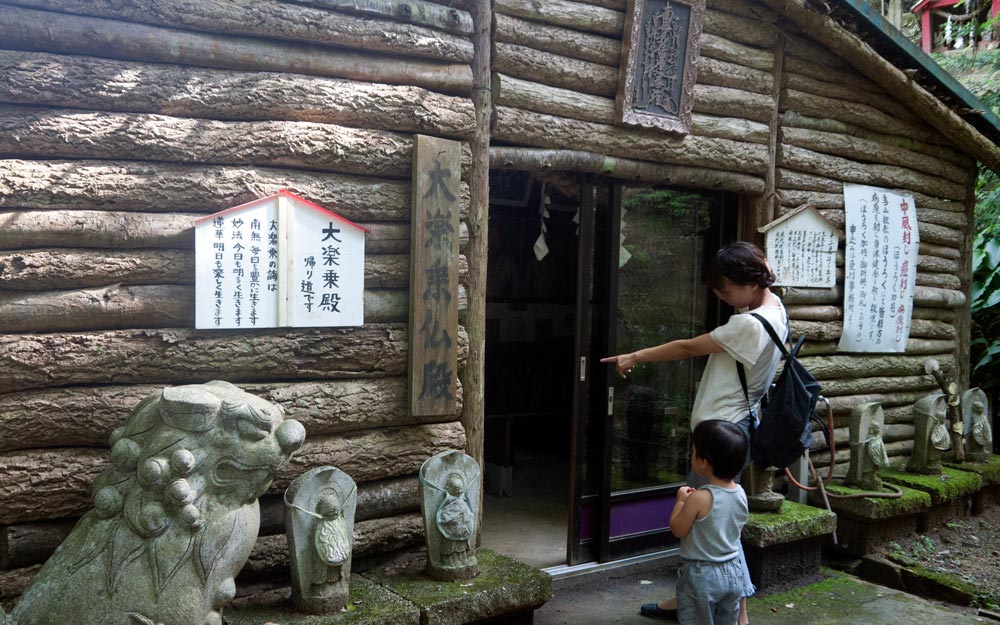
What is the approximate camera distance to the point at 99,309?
11.8ft

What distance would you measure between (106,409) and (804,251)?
17.9ft

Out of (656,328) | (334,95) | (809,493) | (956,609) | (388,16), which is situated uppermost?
(388,16)

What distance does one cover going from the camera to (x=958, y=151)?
7922 millimetres

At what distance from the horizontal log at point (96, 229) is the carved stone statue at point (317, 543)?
1332 millimetres

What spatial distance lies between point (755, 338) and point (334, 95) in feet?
8.54

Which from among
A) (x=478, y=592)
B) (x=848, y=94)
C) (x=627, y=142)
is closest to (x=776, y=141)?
(x=848, y=94)

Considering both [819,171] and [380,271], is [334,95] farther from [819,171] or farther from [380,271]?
[819,171]

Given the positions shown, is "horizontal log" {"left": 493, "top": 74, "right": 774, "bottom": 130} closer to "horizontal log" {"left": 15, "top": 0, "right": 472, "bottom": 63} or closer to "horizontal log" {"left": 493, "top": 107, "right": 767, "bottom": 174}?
"horizontal log" {"left": 493, "top": 107, "right": 767, "bottom": 174}

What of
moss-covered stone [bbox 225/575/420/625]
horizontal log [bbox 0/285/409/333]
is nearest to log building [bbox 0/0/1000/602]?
horizontal log [bbox 0/285/409/333]

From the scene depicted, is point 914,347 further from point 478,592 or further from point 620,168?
point 478,592

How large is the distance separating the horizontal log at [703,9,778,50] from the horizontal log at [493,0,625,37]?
0.95 meters

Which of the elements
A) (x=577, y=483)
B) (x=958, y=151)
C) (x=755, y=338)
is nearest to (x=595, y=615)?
(x=577, y=483)

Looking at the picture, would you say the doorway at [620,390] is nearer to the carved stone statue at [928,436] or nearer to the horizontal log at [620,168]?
the horizontal log at [620,168]

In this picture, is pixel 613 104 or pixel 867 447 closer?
pixel 613 104
